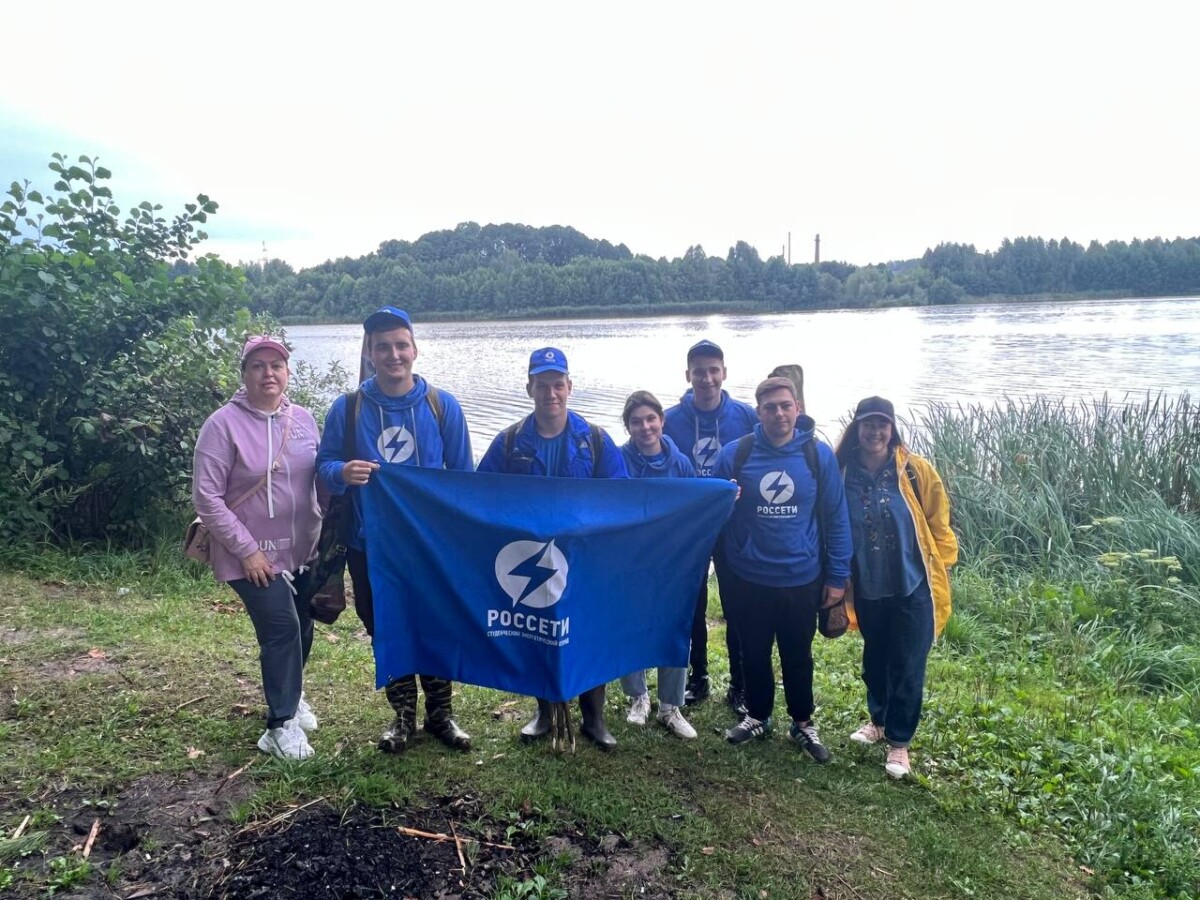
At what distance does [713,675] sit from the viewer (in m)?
5.56

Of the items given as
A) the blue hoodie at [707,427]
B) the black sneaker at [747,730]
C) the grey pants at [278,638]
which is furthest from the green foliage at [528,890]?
the blue hoodie at [707,427]

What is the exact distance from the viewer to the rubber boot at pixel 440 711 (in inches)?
161

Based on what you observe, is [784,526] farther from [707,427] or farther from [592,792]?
[592,792]

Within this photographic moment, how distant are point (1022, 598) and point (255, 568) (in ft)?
20.9

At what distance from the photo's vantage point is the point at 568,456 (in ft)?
13.1

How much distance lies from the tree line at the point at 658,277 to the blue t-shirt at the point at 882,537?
109 feet

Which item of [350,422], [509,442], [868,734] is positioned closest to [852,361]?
[868,734]

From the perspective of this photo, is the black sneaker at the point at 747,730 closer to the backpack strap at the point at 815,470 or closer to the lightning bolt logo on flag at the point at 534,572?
the backpack strap at the point at 815,470

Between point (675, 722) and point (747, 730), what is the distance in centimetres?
40

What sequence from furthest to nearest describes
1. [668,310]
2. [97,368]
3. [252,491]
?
[668,310] → [97,368] → [252,491]

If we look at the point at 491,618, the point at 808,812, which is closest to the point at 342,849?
the point at 491,618

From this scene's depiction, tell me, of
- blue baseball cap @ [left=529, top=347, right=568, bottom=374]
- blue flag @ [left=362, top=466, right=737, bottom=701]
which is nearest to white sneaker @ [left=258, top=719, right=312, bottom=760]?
blue flag @ [left=362, top=466, right=737, bottom=701]

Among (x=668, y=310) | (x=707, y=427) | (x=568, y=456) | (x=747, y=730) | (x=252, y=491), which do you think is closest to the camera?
(x=252, y=491)

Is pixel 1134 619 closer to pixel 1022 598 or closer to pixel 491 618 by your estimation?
pixel 1022 598
